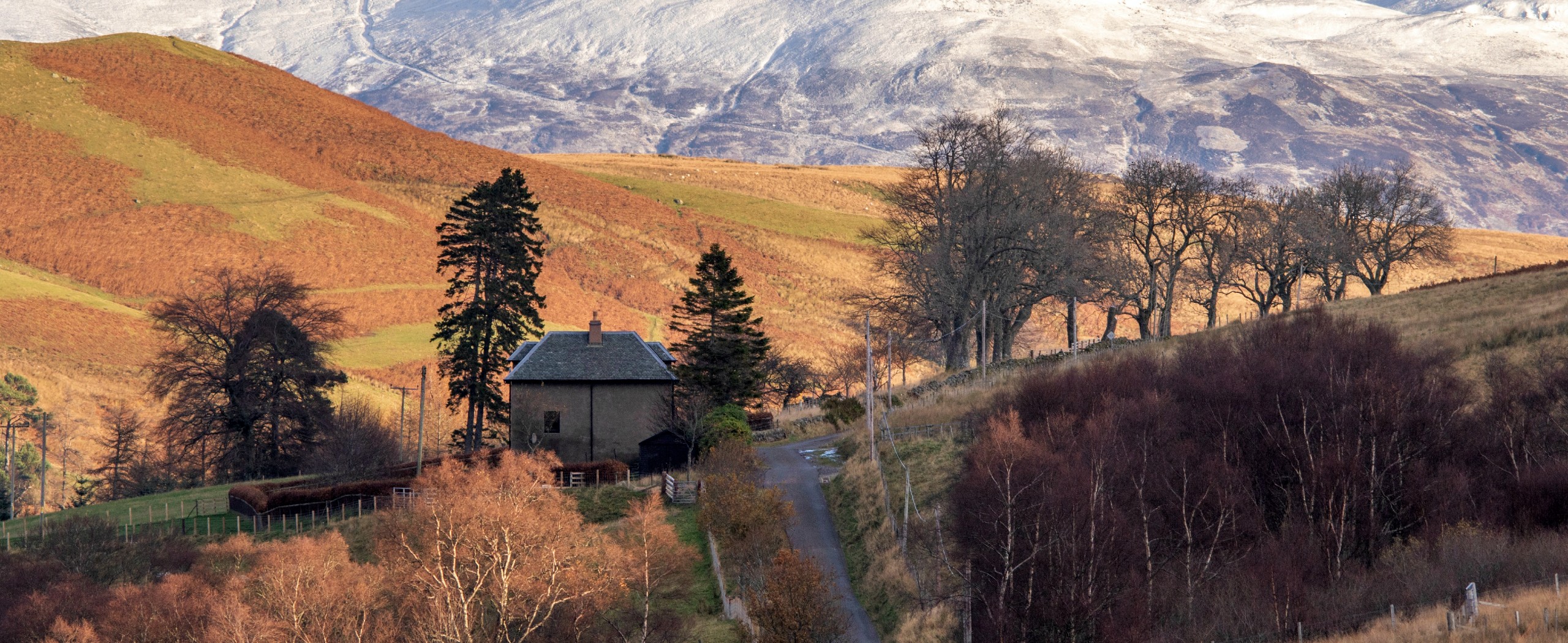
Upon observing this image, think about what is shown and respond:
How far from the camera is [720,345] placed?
60000 millimetres

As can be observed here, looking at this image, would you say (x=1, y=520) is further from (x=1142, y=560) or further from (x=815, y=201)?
(x=815, y=201)

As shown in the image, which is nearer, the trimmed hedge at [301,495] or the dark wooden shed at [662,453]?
the trimmed hedge at [301,495]

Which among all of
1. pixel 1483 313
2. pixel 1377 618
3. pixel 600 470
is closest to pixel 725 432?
pixel 600 470

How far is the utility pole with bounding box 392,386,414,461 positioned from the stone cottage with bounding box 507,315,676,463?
10050 mm

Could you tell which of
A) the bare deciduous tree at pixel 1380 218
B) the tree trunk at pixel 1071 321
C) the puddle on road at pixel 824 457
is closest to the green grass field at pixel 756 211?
the tree trunk at pixel 1071 321

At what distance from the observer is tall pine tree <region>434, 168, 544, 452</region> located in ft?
204

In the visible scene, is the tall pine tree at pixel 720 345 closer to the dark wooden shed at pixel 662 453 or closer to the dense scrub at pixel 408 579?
the dark wooden shed at pixel 662 453

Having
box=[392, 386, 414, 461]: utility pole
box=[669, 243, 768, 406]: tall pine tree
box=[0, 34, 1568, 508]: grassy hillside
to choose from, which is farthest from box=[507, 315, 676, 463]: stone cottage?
box=[0, 34, 1568, 508]: grassy hillside

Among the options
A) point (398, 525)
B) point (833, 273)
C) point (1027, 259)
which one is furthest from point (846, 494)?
point (833, 273)

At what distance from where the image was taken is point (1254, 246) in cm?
6575

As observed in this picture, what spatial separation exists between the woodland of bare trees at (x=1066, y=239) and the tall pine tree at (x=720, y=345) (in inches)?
289

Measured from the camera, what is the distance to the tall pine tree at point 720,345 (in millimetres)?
59688

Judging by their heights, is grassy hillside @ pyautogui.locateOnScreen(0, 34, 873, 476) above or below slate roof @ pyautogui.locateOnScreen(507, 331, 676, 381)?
above

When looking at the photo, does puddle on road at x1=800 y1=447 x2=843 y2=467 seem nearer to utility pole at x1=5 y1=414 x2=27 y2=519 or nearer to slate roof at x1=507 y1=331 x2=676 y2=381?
slate roof at x1=507 y1=331 x2=676 y2=381
